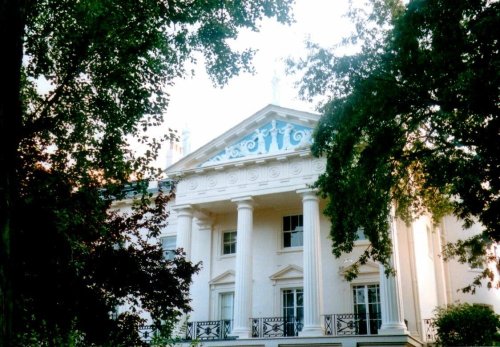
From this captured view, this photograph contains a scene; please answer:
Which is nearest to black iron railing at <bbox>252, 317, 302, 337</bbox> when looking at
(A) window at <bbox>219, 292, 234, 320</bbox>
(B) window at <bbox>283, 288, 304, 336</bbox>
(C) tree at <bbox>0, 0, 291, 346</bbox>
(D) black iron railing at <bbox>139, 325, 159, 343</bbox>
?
(B) window at <bbox>283, 288, 304, 336</bbox>

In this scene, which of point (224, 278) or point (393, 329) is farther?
point (224, 278)

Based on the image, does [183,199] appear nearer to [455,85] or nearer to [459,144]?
[459,144]

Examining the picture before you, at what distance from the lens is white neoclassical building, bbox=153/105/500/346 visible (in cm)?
2320

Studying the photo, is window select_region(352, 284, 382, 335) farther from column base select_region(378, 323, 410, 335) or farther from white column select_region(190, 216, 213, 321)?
white column select_region(190, 216, 213, 321)

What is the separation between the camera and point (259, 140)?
26.5 m

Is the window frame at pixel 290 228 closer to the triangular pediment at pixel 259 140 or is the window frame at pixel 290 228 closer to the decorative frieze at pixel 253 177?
the decorative frieze at pixel 253 177

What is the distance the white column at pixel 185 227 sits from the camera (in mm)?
26734

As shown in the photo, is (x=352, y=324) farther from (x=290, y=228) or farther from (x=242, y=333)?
(x=290, y=228)

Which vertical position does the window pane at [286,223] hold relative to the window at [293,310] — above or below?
above

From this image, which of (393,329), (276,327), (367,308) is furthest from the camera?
(276,327)

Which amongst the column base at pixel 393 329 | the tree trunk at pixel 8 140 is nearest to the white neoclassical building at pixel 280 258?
the column base at pixel 393 329

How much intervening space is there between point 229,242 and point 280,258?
314 centimetres

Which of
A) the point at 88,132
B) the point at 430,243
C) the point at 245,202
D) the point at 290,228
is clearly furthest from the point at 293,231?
the point at 88,132

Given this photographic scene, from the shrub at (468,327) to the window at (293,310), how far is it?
19.3 feet
